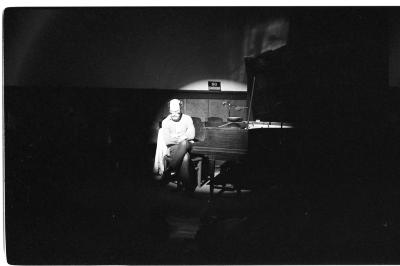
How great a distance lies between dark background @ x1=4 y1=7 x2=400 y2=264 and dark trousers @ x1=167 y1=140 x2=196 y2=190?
0.99ft

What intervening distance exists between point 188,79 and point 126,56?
3.29ft

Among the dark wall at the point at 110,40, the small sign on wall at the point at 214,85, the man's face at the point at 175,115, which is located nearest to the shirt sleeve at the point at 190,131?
the man's face at the point at 175,115

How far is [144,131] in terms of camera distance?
133 inches

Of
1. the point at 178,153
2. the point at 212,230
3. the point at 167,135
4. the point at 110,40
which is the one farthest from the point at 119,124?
the point at 212,230

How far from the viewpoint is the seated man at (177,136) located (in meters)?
3.11

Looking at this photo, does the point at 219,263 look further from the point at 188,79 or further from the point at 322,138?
the point at 188,79

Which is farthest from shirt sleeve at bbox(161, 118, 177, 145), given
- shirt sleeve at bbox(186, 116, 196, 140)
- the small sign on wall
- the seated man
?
the small sign on wall

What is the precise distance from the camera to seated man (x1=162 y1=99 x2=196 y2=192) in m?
3.11

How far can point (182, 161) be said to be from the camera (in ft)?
10.3

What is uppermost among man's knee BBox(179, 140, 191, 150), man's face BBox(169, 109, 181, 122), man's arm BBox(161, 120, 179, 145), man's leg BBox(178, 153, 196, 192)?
man's face BBox(169, 109, 181, 122)

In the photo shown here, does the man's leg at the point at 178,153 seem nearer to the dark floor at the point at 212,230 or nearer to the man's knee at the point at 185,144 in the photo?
the man's knee at the point at 185,144

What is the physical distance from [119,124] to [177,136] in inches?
21.0

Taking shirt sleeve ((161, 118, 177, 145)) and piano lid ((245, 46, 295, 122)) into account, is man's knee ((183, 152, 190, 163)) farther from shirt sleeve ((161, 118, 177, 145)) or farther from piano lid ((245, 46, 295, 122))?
piano lid ((245, 46, 295, 122))

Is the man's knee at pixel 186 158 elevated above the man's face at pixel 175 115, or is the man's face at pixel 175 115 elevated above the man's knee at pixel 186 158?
the man's face at pixel 175 115
